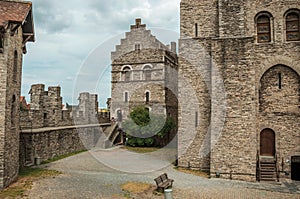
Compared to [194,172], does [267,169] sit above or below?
above

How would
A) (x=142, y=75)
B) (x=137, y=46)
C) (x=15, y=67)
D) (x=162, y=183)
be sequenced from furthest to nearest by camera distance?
(x=137, y=46) < (x=142, y=75) < (x=15, y=67) < (x=162, y=183)

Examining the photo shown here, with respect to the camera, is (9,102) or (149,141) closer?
(9,102)

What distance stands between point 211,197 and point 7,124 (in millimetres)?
9208

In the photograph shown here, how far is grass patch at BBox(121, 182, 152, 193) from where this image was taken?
11852mm

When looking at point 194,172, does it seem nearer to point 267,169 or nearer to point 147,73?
point 267,169

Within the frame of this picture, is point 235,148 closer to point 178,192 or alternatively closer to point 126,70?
point 178,192

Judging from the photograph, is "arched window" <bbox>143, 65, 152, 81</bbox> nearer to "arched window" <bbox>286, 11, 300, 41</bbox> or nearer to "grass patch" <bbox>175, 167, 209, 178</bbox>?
"grass patch" <bbox>175, 167, 209, 178</bbox>

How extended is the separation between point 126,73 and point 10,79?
18.8 metres

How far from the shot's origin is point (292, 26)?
49.1 feet

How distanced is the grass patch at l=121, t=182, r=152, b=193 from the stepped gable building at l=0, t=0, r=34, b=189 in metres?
5.23

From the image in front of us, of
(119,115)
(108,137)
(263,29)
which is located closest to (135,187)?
(263,29)

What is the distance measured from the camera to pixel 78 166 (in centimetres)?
1688

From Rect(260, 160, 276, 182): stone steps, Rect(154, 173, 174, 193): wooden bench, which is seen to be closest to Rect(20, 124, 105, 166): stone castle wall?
Rect(154, 173, 174, 193): wooden bench

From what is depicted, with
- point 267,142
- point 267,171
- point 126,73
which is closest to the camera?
point 267,171
